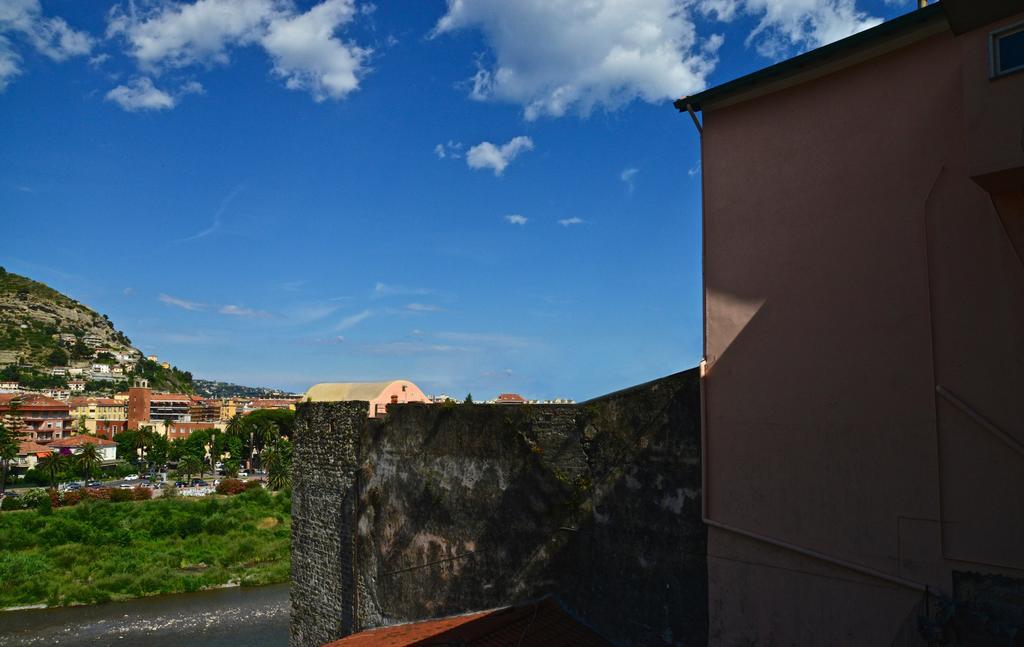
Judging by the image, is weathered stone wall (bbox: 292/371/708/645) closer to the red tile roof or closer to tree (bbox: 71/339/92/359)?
the red tile roof

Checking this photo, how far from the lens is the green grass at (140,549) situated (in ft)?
82.2

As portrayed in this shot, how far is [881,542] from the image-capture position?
4.74m

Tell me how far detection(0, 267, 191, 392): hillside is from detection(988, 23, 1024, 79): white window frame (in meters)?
107

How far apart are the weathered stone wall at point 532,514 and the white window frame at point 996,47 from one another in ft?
10.0

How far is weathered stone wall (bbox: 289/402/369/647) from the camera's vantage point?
965 cm

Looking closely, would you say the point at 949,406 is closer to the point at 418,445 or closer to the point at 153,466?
the point at 418,445

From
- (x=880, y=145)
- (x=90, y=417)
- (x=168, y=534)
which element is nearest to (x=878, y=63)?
(x=880, y=145)

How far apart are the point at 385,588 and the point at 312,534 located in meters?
1.97

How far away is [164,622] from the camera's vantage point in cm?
2183

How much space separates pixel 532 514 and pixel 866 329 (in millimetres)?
3959

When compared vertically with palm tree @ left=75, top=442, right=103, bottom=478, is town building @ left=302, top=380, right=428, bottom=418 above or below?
above

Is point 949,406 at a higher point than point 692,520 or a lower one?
higher

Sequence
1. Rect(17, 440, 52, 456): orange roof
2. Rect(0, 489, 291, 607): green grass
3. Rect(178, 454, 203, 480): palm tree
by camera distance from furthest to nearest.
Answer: Rect(17, 440, 52, 456): orange roof < Rect(178, 454, 203, 480): palm tree < Rect(0, 489, 291, 607): green grass

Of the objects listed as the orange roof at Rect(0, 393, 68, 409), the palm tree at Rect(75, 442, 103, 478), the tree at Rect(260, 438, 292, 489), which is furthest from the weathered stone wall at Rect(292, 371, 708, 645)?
the orange roof at Rect(0, 393, 68, 409)
